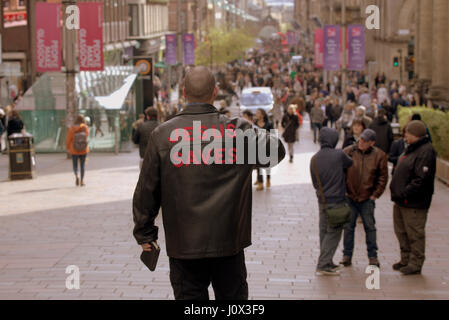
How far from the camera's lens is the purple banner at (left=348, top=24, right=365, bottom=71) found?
33844 mm

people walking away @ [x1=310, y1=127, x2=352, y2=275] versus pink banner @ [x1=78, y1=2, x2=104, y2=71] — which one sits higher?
pink banner @ [x1=78, y1=2, x2=104, y2=71]

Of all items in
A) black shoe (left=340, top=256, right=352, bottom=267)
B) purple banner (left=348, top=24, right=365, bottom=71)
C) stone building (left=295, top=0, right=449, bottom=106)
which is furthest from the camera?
stone building (left=295, top=0, right=449, bottom=106)

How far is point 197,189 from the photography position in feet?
15.5

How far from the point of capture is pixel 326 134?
980 centimetres

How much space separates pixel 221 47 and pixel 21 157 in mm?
65780

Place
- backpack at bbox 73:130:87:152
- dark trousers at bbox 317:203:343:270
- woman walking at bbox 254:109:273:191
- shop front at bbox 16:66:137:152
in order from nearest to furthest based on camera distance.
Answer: dark trousers at bbox 317:203:343:270 → woman walking at bbox 254:109:273:191 → backpack at bbox 73:130:87:152 → shop front at bbox 16:66:137:152

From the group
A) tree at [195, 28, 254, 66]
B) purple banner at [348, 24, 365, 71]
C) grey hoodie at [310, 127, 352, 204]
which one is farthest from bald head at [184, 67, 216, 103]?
tree at [195, 28, 254, 66]

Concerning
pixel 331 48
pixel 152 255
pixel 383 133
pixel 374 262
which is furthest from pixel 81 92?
pixel 152 255

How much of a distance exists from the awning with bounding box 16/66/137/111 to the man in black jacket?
1673cm

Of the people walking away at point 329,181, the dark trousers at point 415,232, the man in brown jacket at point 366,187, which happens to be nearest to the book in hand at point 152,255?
the people walking away at point 329,181

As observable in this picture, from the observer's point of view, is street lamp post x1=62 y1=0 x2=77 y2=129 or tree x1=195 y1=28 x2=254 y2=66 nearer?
street lamp post x1=62 y1=0 x2=77 y2=129

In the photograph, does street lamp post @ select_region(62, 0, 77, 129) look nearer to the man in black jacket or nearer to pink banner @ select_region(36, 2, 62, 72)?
pink banner @ select_region(36, 2, 62, 72)

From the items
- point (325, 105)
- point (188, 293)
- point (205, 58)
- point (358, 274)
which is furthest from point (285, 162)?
point (205, 58)

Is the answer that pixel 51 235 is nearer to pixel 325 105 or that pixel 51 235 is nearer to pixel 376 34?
pixel 325 105
